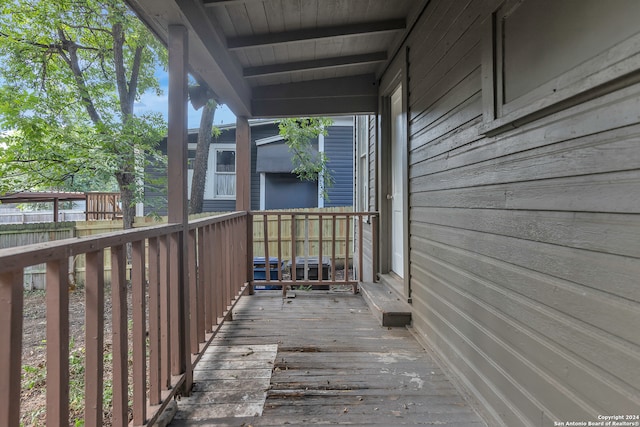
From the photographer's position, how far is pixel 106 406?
7.32ft

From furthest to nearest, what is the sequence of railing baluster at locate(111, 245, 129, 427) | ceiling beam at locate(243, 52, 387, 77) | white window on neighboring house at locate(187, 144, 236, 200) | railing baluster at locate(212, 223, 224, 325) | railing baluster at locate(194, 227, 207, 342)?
white window on neighboring house at locate(187, 144, 236, 200)
ceiling beam at locate(243, 52, 387, 77)
railing baluster at locate(212, 223, 224, 325)
railing baluster at locate(194, 227, 207, 342)
railing baluster at locate(111, 245, 129, 427)

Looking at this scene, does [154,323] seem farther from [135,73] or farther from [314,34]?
[135,73]

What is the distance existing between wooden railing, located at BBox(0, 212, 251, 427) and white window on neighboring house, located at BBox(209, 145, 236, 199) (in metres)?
6.81

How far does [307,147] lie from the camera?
8305 mm

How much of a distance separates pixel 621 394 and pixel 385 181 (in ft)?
9.41

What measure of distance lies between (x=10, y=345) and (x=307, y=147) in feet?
25.6

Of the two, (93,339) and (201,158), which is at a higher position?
(201,158)

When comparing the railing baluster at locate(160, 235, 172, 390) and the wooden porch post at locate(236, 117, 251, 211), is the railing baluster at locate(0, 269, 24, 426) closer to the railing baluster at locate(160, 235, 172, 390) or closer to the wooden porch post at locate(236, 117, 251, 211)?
the railing baluster at locate(160, 235, 172, 390)

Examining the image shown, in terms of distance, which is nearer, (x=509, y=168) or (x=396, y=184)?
(x=509, y=168)

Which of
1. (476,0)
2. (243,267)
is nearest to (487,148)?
(476,0)

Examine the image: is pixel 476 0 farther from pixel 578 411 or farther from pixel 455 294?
pixel 578 411

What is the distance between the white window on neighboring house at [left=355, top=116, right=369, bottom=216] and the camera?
15.9 feet

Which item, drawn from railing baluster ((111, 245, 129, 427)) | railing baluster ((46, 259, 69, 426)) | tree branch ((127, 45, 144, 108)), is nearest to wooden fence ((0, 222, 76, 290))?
tree branch ((127, 45, 144, 108))

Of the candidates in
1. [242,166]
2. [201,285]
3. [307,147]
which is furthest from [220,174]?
[201,285]
